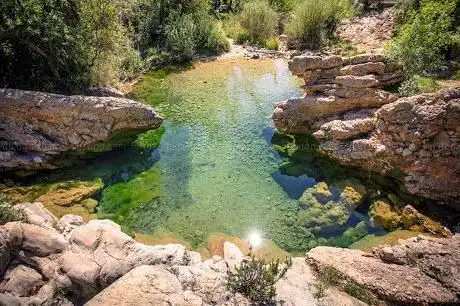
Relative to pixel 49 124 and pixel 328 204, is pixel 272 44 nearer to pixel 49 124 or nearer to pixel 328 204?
pixel 328 204

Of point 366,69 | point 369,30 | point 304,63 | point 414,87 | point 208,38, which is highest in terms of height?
point 208,38

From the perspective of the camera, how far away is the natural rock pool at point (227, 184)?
32.5 ft

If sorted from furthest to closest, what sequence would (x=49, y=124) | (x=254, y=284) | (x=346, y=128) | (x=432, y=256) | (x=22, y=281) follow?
(x=49, y=124), (x=346, y=128), (x=432, y=256), (x=254, y=284), (x=22, y=281)

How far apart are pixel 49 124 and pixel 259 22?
15.3 meters

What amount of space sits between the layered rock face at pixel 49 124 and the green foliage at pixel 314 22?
1317 centimetres

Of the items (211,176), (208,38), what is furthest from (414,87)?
(208,38)

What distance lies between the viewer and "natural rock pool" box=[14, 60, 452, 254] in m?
9.91

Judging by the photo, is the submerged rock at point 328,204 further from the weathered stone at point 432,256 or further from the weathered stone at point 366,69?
the weathered stone at point 366,69

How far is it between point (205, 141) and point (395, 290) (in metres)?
8.61

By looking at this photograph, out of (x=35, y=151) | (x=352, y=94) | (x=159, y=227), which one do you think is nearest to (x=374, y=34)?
(x=352, y=94)

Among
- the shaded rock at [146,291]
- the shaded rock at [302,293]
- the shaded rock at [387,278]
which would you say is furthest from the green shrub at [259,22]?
the shaded rock at [146,291]

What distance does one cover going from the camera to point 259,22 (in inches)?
885

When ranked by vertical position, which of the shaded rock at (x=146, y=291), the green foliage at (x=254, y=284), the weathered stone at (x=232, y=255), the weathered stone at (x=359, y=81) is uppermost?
the weathered stone at (x=359, y=81)

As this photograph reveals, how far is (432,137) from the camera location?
1026 cm
